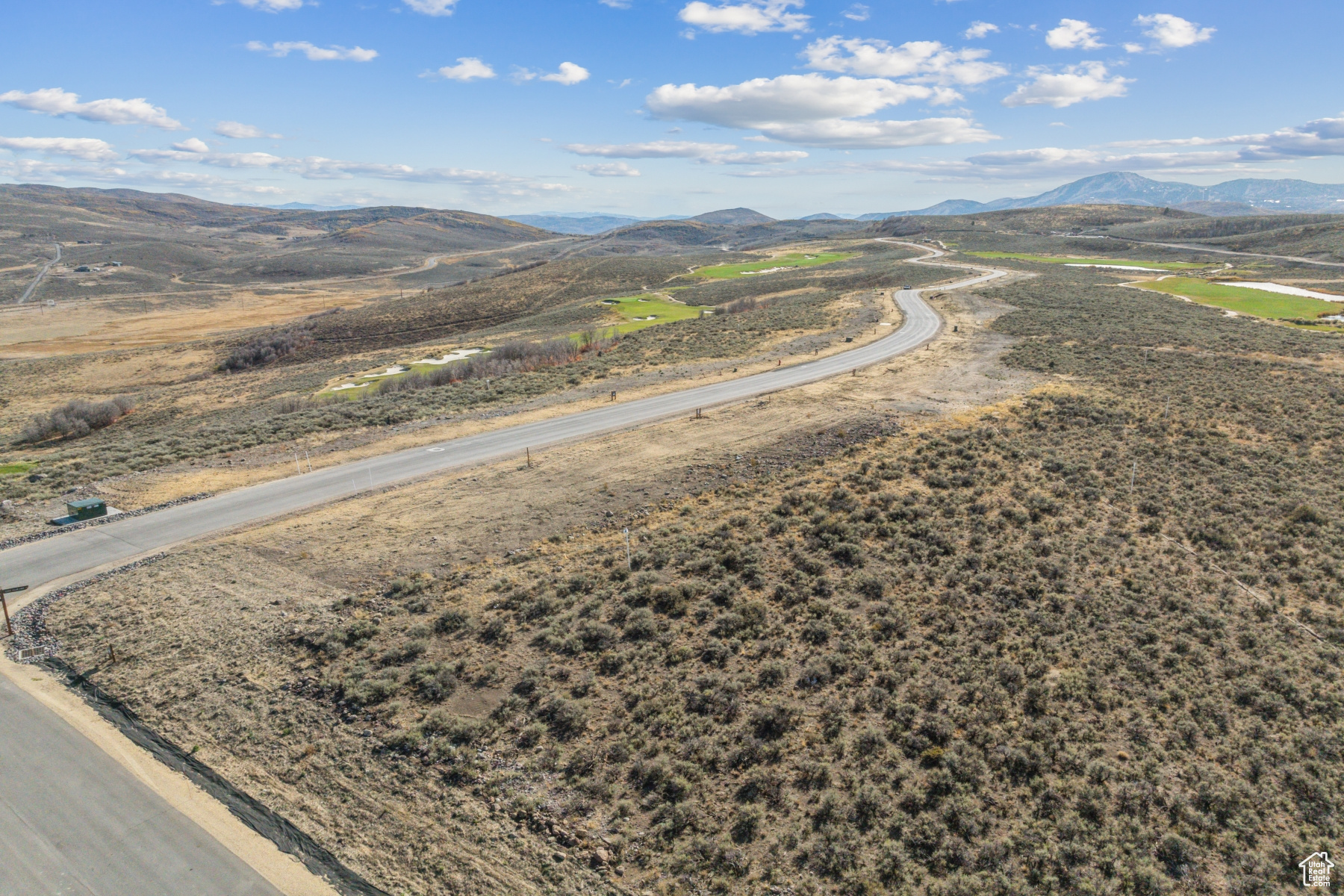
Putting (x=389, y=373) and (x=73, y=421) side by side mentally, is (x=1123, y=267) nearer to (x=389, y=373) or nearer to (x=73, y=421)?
(x=389, y=373)

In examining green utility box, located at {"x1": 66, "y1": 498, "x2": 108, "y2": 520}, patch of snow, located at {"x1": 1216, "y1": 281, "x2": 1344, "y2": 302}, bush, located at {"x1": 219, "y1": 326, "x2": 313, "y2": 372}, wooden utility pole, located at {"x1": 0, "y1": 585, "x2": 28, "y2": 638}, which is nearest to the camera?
wooden utility pole, located at {"x1": 0, "y1": 585, "x2": 28, "y2": 638}

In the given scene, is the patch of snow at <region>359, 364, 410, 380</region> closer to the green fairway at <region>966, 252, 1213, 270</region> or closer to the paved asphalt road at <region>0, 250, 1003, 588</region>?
the paved asphalt road at <region>0, 250, 1003, 588</region>

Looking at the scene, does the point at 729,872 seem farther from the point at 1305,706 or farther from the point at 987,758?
the point at 1305,706

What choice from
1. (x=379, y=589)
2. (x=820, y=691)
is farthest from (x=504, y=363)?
(x=820, y=691)

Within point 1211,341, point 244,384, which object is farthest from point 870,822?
point 244,384

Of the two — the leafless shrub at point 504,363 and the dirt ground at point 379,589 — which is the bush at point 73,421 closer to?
the leafless shrub at point 504,363

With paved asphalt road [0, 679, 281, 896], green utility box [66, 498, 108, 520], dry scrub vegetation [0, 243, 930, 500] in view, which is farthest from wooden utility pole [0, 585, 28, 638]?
dry scrub vegetation [0, 243, 930, 500]

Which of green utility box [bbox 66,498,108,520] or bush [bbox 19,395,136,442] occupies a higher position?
green utility box [bbox 66,498,108,520]
